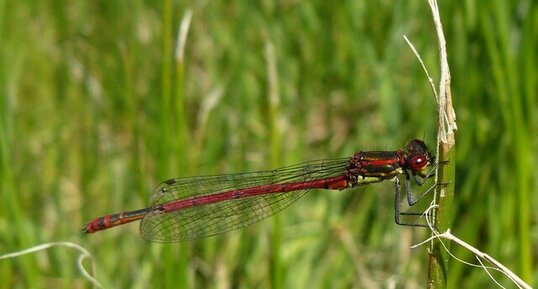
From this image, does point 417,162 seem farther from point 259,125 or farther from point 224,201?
point 259,125

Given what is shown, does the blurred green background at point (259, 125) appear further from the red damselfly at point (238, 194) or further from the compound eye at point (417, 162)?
the compound eye at point (417, 162)

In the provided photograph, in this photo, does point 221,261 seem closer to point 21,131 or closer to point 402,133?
point 402,133

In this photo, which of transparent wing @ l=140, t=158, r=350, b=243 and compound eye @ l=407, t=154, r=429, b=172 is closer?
compound eye @ l=407, t=154, r=429, b=172

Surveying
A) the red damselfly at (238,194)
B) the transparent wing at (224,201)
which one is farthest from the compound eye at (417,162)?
the transparent wing at (224,201)

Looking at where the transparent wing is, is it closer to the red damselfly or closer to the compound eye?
the red damselfly

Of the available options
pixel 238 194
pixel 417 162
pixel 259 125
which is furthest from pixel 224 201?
pixel 259 125

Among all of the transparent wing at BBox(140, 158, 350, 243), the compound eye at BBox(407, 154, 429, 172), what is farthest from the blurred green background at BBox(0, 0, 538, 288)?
the compound eye at BBox(407, 154, 429, 172)

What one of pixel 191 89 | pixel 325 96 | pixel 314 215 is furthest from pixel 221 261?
pixel 191 89
